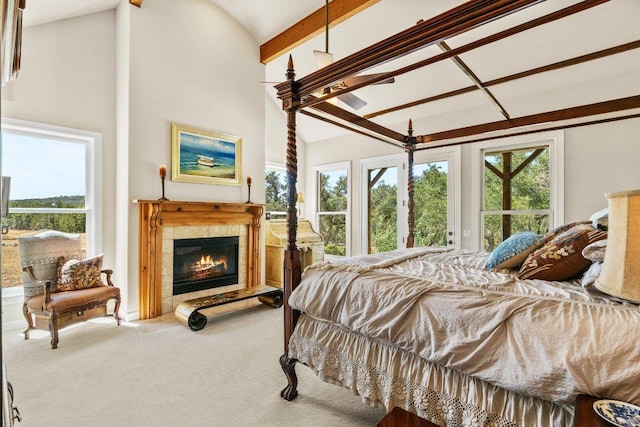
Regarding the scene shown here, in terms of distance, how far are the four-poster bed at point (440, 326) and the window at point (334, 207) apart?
12.4 ft

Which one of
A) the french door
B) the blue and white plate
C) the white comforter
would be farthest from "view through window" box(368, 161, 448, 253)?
the blue and white plate

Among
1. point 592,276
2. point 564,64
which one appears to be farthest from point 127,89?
point 564,64

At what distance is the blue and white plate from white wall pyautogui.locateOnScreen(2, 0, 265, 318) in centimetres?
396

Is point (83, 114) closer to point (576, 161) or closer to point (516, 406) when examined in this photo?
point (516, 406)

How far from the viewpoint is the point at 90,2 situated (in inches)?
132

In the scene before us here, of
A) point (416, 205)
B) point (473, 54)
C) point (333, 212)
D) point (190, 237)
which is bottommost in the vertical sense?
point (190, 237)

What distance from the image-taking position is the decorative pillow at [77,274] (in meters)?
3.12

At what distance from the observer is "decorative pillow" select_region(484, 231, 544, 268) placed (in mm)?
1937

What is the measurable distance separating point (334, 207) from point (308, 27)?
3.12 meters

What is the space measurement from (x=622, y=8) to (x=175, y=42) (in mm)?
4660

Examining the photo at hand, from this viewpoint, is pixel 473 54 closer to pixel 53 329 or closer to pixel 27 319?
pixel 53 329

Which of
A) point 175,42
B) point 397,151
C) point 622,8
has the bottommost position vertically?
point 397,151

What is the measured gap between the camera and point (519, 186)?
404 centimetres

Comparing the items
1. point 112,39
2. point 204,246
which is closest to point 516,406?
point 204,246
